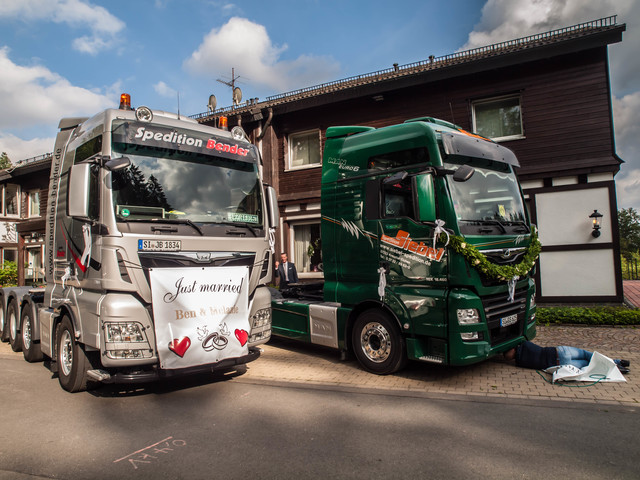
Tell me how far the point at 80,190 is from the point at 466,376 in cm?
522

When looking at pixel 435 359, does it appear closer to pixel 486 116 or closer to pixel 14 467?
pixel 14 467

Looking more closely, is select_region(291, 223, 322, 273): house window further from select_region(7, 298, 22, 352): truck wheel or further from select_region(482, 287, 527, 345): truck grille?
select_region(482, 287, 527, 345): truck grille

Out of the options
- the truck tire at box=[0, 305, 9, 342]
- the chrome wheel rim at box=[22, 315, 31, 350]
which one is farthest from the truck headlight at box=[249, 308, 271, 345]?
the truck tire at box=[0, 305, 9, 342]

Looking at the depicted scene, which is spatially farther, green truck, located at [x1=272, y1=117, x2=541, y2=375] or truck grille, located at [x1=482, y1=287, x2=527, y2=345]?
truck grille, located at [x1=482, y1=287, x2=527, y2=345]

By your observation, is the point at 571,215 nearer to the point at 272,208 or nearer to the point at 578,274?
the point at 578,274

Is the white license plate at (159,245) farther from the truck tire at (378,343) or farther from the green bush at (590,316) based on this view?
the green bush at (590,316)

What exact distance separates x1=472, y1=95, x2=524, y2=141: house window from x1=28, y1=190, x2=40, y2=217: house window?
20.6m

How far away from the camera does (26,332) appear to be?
7613 millimetres

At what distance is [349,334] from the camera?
21.7ft

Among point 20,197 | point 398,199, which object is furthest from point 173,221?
point 20,197

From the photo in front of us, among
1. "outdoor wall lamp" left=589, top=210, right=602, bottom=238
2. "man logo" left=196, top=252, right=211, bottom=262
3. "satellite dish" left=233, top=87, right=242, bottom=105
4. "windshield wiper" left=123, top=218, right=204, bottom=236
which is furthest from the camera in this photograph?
"satellite dish" left=233, top=87, right=242, bottom=105

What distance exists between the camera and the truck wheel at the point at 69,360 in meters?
5.29

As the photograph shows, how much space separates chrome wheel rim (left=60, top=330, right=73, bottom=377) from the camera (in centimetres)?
559

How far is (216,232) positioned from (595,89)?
10408 millimetres
